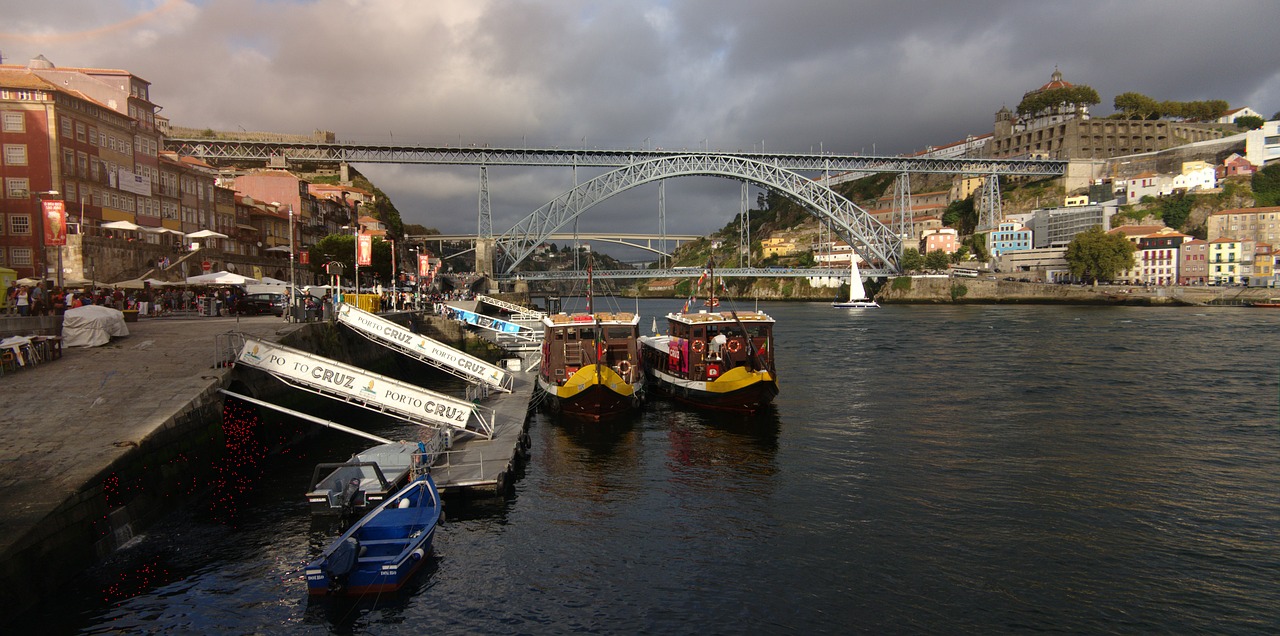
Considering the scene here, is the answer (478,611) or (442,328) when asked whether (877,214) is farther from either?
(478,611)

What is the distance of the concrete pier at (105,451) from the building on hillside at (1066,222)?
4397 inches

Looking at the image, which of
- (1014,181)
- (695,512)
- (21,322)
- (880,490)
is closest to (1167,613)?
(880,490)

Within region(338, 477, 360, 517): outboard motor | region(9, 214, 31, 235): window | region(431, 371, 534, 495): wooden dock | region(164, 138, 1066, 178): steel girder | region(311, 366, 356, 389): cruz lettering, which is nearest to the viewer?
region(338, 477, 360, 517): outboard motor

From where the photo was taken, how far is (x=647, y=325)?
7812 cm

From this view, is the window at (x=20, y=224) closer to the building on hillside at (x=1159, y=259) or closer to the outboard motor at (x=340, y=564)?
the outboard motor at (x=340, y=564)

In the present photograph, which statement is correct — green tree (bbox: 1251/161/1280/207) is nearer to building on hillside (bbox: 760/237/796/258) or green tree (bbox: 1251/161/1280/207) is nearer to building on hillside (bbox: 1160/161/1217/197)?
building on hillside (bbox: 1160/161/1217/197)

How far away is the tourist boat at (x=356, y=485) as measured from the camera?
1313 cm

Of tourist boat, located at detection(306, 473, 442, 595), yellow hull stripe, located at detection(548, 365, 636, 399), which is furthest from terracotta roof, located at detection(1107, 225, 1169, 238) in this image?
tourist boat, located at detection(306, 473, 442, 595)

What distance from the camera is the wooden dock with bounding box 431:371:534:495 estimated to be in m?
15.0

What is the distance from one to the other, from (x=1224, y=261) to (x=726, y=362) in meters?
97.0

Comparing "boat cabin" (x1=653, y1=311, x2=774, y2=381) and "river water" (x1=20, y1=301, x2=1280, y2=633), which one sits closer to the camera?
"river water" (x1=20, y1=301, x2=1280, y2=633)

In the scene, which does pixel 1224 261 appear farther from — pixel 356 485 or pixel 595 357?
pixel 356 485

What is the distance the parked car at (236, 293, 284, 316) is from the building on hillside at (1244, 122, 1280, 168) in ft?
442

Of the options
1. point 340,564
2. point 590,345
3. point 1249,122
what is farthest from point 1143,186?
point 340,564
